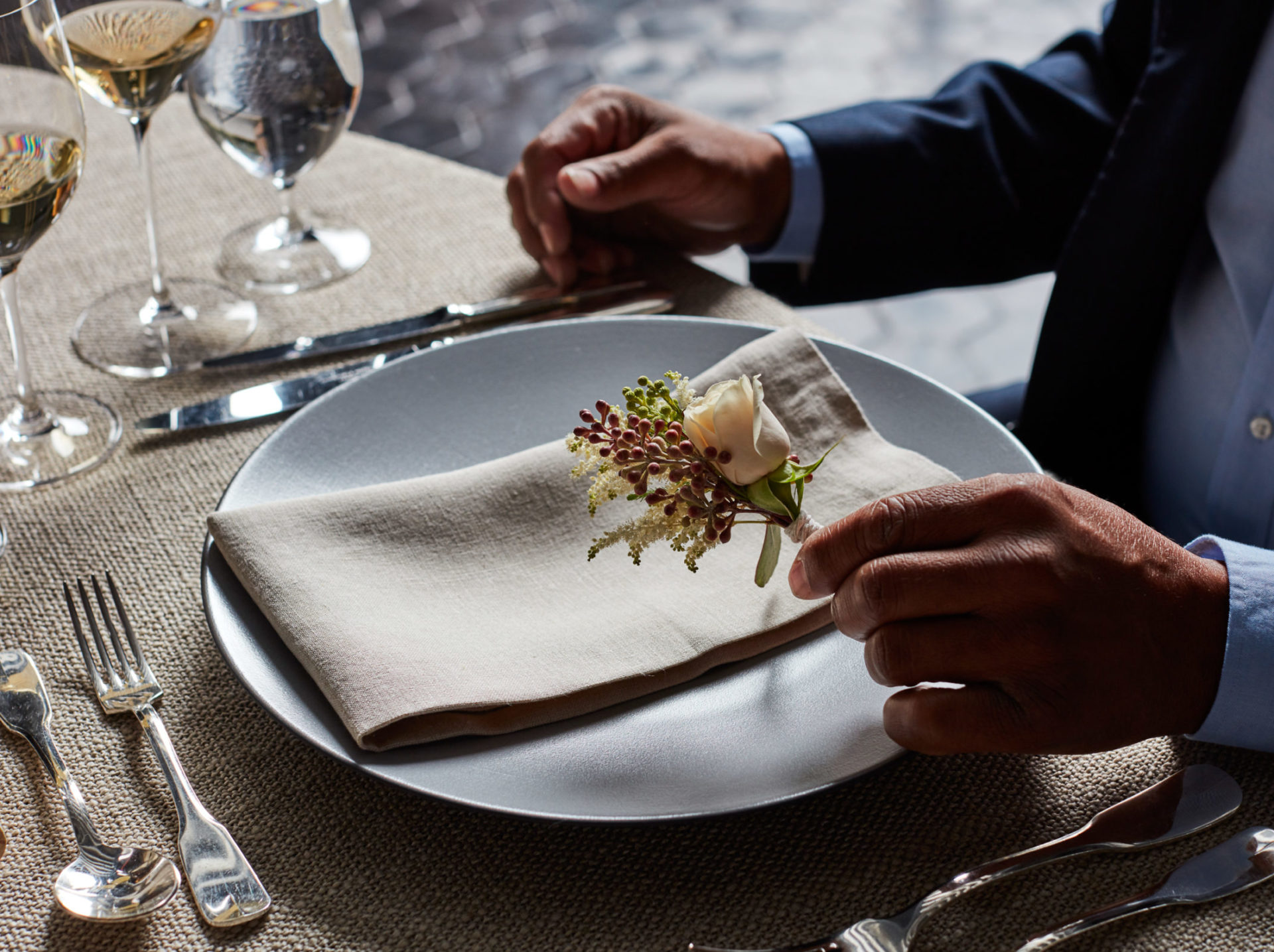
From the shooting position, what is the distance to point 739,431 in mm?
477

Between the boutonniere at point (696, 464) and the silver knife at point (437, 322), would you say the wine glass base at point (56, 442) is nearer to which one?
the silver knife at point (437, 322)

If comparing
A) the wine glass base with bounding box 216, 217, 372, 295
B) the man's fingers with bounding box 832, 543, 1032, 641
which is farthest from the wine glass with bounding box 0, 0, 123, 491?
the man's fingers with bounding box 832, 543, 1032, 641

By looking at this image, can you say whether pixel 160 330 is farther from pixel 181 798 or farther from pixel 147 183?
pixel 181 798

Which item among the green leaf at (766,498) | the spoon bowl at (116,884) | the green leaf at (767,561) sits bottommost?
the spoon bowl at (116,884)

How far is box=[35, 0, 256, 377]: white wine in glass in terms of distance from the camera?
698 millimetres

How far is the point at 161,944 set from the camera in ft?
1.45

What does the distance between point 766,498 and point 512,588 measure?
5.5 inches

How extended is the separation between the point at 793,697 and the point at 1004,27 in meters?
3.46

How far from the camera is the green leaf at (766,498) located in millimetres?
508

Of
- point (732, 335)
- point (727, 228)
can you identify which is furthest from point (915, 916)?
point (727, 228)

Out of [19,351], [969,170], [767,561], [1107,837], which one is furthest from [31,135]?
[969,170]

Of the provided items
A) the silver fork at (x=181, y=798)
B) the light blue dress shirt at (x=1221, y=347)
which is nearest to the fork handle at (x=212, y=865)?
the silver fork at (x=181, y=798)

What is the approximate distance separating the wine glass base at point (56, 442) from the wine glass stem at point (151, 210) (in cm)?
11

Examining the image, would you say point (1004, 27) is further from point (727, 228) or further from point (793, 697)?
point (793, 697)
